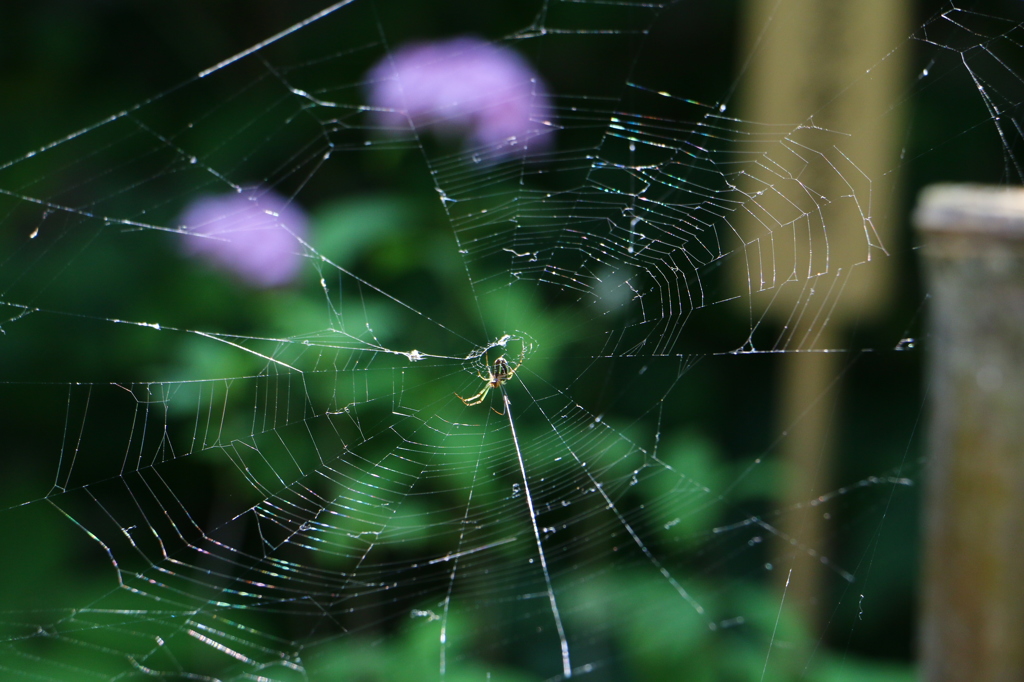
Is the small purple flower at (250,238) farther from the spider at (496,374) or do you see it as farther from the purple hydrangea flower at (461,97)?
the spider at (496,374)

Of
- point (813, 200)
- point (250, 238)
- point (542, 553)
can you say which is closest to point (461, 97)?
point (250, 238)

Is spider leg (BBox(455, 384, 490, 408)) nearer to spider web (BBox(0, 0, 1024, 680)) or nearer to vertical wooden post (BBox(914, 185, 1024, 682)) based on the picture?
spider web (BBox(0, 0, 1024, 680))

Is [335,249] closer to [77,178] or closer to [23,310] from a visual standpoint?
[23,310]

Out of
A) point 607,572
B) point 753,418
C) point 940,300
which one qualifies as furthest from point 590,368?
point 940,300

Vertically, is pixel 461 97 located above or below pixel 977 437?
above

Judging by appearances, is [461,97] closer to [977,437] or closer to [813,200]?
[813,200]

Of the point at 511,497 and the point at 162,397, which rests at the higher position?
the point at 162,397
